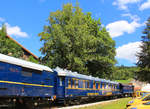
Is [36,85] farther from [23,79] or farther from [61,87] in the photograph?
[61,87]

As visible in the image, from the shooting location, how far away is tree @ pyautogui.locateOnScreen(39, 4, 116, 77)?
107 feet

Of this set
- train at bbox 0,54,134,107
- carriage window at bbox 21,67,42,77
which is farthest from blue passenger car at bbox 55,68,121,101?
carriage window at bbox 21,67,42,77

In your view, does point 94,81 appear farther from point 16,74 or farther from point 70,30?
point 16,74

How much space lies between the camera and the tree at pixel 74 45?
107ft

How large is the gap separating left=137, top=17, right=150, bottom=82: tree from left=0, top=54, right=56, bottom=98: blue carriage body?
25636mm

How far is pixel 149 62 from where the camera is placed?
3753 cm

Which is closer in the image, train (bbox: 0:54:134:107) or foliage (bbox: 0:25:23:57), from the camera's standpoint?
train (bbox: 0:54:134:107)

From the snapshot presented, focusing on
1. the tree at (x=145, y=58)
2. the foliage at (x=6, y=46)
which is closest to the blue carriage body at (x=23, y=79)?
the foliage at (x=6, y=46)

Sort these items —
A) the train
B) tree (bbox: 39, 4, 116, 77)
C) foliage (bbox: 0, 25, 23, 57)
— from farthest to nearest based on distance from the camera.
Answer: tree (bbox: 39, 4, 116, 77)
foliage (bbox: 0, 25, 23, 57)
the train

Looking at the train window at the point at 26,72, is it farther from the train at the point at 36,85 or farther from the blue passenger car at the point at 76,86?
the blue passenger car at the point at 76,86

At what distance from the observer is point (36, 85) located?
14.1 m

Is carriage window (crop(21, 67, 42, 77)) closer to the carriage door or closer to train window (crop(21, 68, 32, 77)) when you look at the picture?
train window (crop(21, 68, 32, 77))

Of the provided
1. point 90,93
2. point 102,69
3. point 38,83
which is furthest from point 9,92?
point 102,69

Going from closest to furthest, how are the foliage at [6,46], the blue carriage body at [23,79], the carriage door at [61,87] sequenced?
the blue carriage body at [23,79] < the carriage door at [61,87] < the foliage at [6,46]
